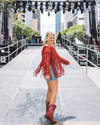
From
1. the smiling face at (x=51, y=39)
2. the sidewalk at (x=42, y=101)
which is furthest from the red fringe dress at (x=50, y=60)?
the sidewalk at (x=42, y=101)

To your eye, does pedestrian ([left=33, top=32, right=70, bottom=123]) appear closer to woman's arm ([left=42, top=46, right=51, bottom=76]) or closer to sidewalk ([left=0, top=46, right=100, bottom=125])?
woman's arm ([left=42, top=46, right=51, bottom=76])

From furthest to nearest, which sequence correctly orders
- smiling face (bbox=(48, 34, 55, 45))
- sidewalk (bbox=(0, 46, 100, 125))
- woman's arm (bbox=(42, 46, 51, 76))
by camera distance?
sidewalk (bbox=(0, 46, 100, 125)) < smiling face (bbox=(48, 34, 55, 45)) < woman's arm (bbox=(42, 46, 51, 76))

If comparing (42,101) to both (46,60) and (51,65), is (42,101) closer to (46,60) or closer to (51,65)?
(51,65)

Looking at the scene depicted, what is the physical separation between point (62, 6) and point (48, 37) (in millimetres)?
19138

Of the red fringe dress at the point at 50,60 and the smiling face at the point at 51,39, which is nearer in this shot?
the red fringe dress at the point at 50,60

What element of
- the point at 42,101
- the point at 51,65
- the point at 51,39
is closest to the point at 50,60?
the point at 51,65

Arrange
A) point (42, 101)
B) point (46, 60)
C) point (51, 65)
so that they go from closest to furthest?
point (46, 60), point (51, 65), point (42, 101)

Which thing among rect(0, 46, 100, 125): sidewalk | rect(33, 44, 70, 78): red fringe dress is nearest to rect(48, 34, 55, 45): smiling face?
rect(33, 44, 70, 78): red fringe dress

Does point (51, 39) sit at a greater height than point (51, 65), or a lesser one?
greater

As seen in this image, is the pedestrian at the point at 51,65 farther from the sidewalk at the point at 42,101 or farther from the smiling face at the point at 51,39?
the sidewalk at the point at 42,101

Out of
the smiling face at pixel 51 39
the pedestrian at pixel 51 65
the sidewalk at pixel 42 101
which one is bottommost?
the sidewalk at pixel 42 101

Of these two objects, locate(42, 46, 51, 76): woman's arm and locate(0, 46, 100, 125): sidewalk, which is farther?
locate(0, 46, 100, 125): sidewalk

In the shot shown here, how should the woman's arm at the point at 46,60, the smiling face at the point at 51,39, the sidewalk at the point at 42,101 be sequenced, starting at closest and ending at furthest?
the woman's arm at the point at 46,60 → the smiling face at the point at 51,39 → the sidewalk at the point at 42,101

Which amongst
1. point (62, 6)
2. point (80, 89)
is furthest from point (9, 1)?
point (80, 89)
